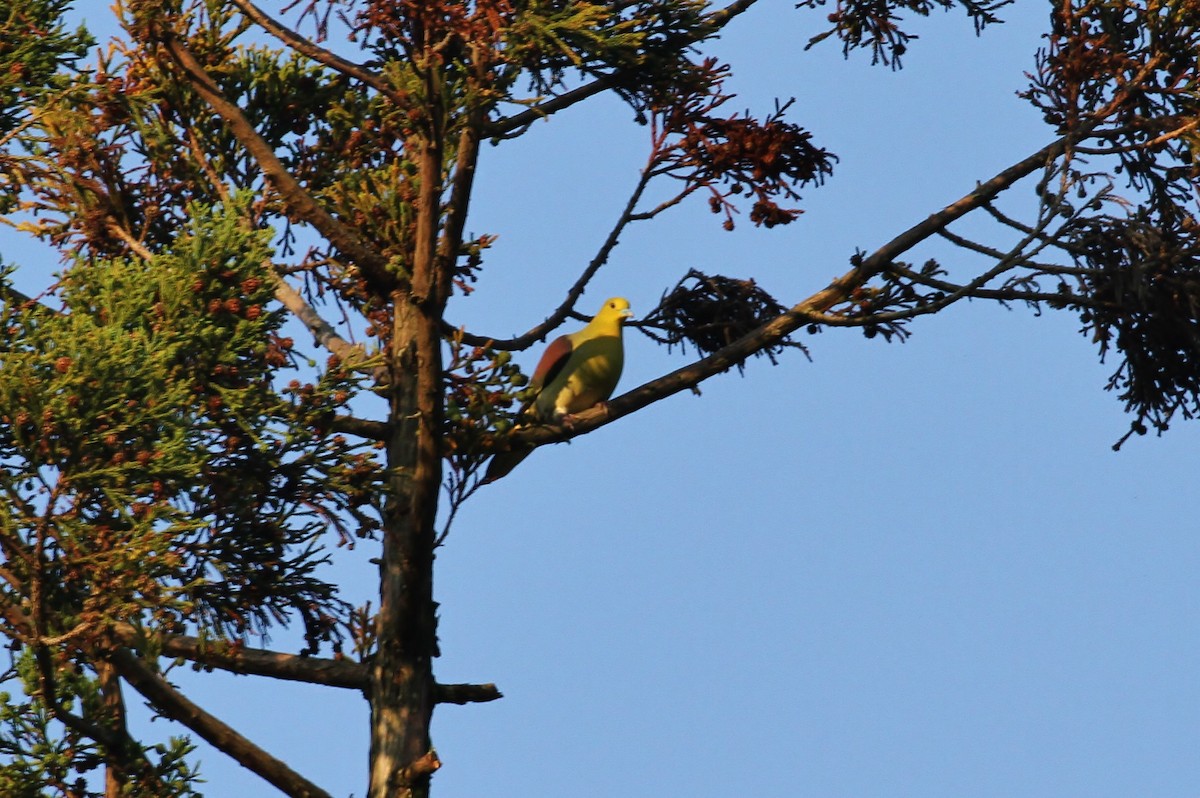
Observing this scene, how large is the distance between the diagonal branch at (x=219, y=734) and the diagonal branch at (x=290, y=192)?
2773 millimetres

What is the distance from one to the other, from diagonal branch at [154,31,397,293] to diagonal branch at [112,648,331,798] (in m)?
2.77

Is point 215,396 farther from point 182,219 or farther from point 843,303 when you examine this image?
point 843,303

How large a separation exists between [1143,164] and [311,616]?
247 inches

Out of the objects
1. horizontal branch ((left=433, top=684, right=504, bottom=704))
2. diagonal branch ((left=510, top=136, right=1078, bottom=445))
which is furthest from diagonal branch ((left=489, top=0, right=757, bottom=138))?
horizontal branch ((left=433, top=684, right=504, bottom=704))

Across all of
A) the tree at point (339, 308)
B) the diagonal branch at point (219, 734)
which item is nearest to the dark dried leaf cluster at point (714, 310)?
the tree at point (339, 308)

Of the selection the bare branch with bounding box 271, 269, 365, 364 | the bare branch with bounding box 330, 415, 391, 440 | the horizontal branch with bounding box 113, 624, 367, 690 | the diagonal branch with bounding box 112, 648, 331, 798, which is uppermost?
the bare branch with bounding box 271, 269, 365, 364

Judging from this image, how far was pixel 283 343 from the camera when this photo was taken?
9.54 m

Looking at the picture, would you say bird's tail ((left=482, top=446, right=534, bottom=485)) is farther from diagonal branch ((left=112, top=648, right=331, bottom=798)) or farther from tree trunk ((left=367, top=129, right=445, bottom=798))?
diagonal branch ((left=112, top=648, right=331, bottom=798))

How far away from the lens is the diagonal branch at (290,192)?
8.93m

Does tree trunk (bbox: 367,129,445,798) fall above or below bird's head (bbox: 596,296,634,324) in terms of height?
below

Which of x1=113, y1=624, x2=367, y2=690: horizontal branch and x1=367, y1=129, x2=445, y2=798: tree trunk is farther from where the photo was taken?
x1=113, y1=624, x2=367, y2=690: horizontal branch

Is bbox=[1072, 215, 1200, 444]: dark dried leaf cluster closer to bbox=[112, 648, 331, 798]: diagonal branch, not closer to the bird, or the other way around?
the bird

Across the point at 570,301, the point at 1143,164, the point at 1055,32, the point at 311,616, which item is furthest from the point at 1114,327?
the point at 311,616

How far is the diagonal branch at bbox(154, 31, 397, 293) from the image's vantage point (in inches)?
352
